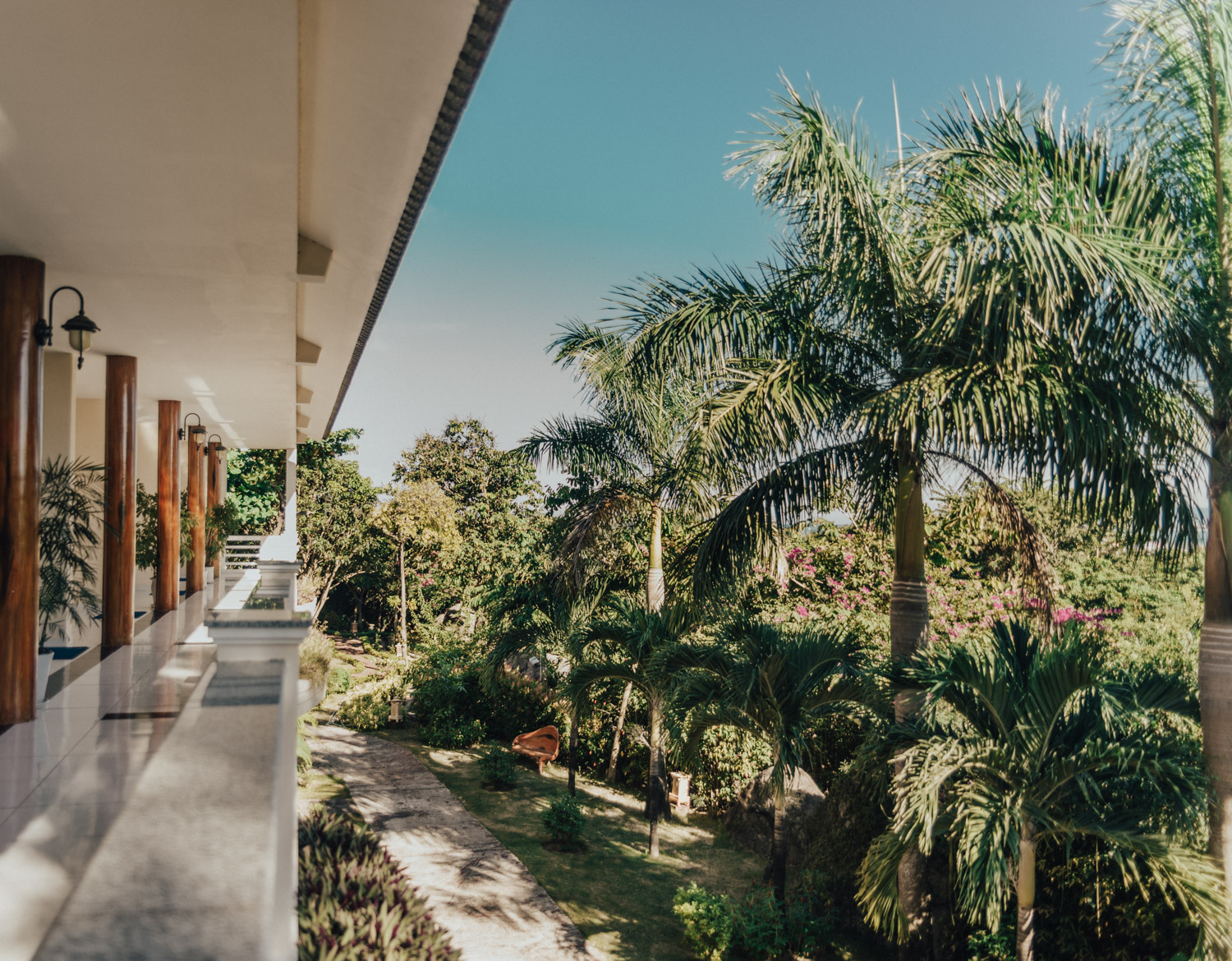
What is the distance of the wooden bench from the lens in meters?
14.1

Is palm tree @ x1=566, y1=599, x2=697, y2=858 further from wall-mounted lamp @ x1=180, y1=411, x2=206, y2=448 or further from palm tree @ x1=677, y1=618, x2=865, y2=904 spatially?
wall-mounted lamp @ x1=180, y1=411, x2=206, y2=448

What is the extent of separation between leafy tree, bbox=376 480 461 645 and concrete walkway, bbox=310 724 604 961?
8027mm

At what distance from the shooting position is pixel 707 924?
24.0 ft

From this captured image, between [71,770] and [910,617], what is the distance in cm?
622

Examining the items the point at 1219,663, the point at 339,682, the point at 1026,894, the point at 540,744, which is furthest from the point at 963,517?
the point at 339,682

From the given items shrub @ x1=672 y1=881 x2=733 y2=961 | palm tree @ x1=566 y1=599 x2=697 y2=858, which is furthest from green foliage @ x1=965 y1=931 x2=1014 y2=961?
palm tree @ x1=566 y1=599 x2=697 y2=858

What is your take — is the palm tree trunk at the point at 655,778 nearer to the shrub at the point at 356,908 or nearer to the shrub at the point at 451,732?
the shrub at the point at 451,732

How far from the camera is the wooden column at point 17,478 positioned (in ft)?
18.3

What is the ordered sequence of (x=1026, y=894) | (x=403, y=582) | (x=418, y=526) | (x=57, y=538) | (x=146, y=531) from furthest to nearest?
(x=403, y=582)
(x=418, y=526)
(x=146, y=531)
(x=57, y=538)
(x=1026, y=894)

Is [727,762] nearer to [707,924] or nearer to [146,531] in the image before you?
[707,924]

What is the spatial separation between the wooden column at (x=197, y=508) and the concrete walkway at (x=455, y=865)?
355 centimetres

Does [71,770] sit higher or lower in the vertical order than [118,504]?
lower

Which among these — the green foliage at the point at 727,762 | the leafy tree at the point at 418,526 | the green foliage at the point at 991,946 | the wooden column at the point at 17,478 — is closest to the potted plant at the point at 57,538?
the wooden column at the point at 17,478

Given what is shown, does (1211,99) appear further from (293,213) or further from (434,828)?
(434,828)
